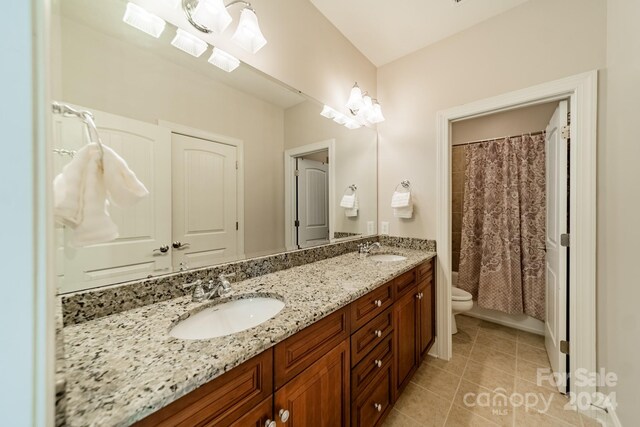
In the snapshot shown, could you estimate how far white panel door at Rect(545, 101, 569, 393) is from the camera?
1533 millimetres

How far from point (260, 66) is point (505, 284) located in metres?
2.88

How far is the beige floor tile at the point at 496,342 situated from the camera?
2.06m

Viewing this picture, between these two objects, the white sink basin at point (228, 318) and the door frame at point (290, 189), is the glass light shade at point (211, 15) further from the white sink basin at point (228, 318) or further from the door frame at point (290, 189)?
the white sink basin at point (228, 318)

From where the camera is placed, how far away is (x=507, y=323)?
246 cm

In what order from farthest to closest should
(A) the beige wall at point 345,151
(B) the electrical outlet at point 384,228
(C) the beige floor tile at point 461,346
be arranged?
(B) the electrical outlet at point 384,228, (C) the beige floor tile at point 461,346, (A) the beige wall at point 345,151

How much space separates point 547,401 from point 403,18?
9.01 ft

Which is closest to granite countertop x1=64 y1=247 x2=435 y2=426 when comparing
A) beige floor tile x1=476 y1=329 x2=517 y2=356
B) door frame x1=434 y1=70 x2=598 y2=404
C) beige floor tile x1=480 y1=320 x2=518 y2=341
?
door frame x1=434 y1=70 x2=598 y2=404

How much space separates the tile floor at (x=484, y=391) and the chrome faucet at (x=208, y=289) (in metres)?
1.23

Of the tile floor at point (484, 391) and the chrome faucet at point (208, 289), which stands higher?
the chrome faucet at point (208, 289)

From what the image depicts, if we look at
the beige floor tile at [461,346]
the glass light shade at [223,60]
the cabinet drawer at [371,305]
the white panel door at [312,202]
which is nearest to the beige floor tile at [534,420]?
the beige floor tile at [461,346]

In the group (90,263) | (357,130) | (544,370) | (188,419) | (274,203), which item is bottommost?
(544,370)

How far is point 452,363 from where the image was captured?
1.89 metres

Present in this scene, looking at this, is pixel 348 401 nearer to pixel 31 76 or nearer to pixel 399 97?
pixel 31 76

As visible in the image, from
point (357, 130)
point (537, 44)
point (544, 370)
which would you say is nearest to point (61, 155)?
point (357, 130)
